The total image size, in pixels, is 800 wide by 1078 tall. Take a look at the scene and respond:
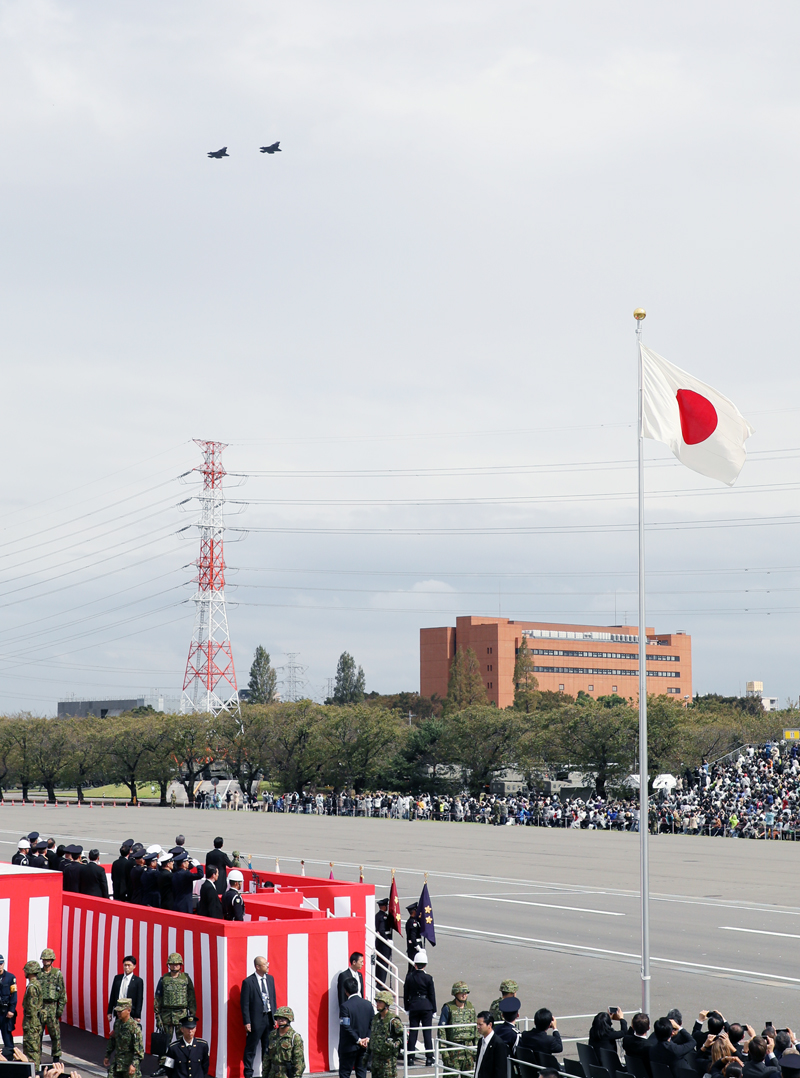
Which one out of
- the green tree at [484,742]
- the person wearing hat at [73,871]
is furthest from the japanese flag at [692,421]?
the green tree at [484,742]

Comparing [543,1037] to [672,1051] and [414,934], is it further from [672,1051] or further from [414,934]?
[414,934]

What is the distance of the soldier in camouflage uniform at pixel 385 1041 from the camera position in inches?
484

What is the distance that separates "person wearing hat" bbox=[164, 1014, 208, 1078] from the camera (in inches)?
476

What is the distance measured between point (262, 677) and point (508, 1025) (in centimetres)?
15570

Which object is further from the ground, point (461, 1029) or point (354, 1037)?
point (461, 1029)

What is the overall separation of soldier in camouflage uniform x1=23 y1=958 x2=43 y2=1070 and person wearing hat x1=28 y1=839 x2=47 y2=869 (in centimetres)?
465

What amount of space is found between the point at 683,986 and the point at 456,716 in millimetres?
65287

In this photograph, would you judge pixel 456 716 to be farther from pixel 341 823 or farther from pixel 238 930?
pixel 238 930

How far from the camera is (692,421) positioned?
1532 centimetres

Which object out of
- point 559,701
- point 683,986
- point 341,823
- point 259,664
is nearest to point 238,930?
point 683,986

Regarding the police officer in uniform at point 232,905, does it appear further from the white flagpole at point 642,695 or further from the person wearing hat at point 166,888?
the white flagpole at point 642,695

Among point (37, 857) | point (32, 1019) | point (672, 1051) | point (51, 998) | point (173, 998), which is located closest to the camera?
point (672, 1051)

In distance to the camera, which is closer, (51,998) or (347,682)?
(51,998)

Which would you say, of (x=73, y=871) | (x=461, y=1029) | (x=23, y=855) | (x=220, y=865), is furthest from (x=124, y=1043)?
(x=23, y=855)
